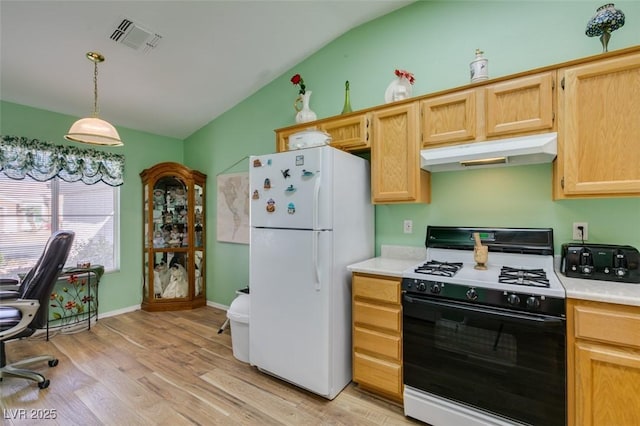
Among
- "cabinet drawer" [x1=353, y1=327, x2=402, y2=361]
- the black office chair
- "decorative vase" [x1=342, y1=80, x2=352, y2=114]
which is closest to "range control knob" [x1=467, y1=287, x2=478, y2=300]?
"cabinet drawer" [x1=353, y1=327, x2=402, y2=361]

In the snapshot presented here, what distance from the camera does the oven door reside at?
147cm

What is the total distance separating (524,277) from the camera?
1.69 meters

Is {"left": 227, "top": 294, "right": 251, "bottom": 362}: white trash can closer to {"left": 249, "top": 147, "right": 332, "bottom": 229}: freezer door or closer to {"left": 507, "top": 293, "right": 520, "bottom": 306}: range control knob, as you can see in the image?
{"left": 249, "top": 147, "right": 332, "bottom": 229}: freezer door

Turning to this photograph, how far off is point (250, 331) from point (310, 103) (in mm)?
2337

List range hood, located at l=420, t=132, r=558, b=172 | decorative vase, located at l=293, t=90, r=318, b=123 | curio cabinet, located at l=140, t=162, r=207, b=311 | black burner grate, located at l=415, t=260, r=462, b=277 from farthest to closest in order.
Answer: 1. curio cabinet, located at l=140, t=162, r=207, b=311
2. decorative vase, located at l=293, t=90, r=318, b=123
3. black burner grate, located at l=415, t=260, r=462, b=277
4. range hood, located at l=420, t=132, r=558, b=172

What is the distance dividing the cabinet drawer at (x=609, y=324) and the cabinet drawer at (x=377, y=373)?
104cm

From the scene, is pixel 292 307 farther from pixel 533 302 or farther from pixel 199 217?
pixel 199 217

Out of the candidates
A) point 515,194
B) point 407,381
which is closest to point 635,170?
point 515,194

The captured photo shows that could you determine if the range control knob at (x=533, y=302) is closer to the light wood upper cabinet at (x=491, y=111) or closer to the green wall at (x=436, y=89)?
the green wall at (x=436, y=89)

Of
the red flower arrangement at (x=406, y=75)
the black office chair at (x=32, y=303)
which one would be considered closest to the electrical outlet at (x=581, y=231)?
the red flower arrangement at (x=406, y=75)

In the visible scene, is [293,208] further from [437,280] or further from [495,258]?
[495,258]

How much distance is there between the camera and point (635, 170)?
1.54 meters

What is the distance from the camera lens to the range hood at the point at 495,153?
1.71 m

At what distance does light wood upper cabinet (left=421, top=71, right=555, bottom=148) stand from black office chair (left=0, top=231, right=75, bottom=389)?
296cm
